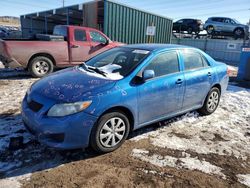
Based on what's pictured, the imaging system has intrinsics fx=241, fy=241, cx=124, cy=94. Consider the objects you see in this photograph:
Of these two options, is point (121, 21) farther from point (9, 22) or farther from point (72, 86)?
point (9, 22)

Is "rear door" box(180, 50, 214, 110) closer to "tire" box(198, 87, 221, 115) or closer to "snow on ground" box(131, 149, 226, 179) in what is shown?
"tire" box(198, 87, 221, 115)

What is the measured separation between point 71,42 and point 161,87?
220 inches

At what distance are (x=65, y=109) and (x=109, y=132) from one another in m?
0.74

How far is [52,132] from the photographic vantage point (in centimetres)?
305

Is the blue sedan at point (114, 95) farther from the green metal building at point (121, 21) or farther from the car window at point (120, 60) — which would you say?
the green metal building at point (121, 21)

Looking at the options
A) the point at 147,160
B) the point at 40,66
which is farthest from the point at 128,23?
the point at 147,160

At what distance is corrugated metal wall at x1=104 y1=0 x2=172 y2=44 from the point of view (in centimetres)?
1312

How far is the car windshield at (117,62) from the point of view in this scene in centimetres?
380

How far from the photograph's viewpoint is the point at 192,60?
4.76m

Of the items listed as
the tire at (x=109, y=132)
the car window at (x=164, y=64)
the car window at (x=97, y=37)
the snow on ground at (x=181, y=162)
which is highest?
the car window at (x=97, y=37)

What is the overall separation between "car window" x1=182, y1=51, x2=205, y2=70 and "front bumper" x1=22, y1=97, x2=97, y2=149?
7.57ft

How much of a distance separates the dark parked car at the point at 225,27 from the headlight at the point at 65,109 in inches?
830

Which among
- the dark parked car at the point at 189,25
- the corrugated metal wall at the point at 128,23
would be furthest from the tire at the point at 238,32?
the corrugated metal wall at the point at 128,23

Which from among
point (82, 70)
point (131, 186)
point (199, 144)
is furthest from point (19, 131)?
point (199, 144)
